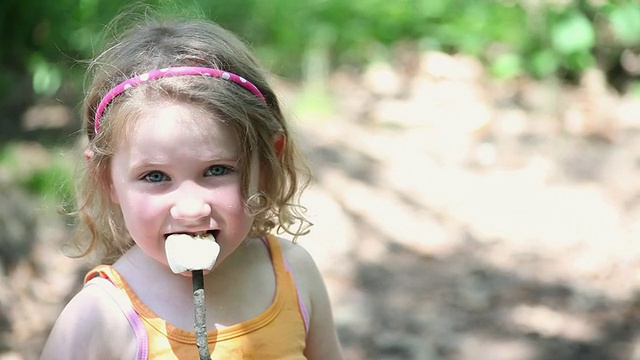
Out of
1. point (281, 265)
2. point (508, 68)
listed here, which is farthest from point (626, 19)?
point (281, 265)

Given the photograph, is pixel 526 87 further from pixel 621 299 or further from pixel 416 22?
pixel 621 299

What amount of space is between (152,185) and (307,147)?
2.93 m

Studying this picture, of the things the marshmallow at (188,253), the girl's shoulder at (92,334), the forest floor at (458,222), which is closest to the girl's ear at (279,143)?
the marshmallow at (188,253)

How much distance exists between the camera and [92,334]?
157cm

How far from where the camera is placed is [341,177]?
14.2ft

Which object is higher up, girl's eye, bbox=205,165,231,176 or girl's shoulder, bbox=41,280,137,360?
girl's eye, bbox=205,165,231,176

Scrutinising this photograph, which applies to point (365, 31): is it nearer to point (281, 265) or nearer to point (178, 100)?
point (281, 265)

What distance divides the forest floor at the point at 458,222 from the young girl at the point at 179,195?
4.78 ft

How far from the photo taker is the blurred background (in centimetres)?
334

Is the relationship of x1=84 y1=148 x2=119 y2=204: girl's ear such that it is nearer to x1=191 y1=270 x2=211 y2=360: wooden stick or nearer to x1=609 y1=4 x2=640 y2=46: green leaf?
x1=191 y1=270 x2=211 y2=360: wooden stick

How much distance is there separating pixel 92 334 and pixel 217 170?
339 mm

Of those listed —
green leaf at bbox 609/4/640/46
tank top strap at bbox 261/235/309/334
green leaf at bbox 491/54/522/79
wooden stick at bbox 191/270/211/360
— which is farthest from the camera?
green leaf at bbox 491/54/522/79

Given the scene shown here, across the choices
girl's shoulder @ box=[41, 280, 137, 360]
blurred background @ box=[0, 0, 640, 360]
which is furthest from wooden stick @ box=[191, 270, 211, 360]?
blurred background @ box=[0, 0, 640, 360]

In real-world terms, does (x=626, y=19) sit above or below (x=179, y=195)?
above
